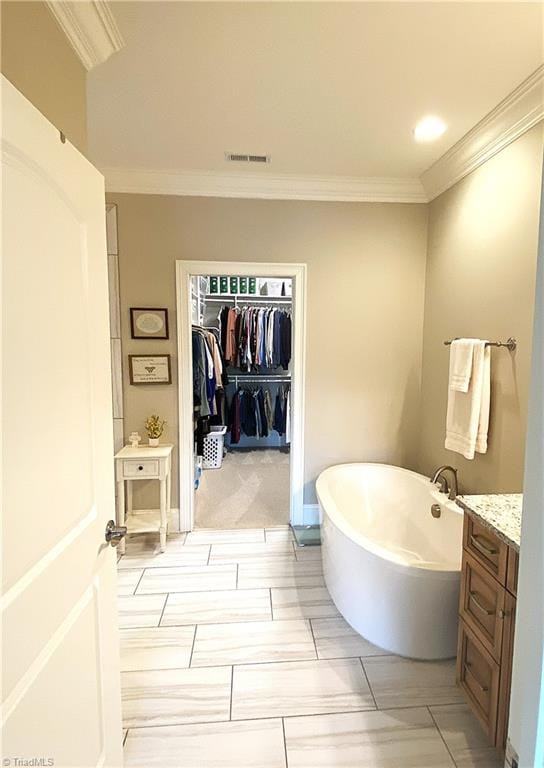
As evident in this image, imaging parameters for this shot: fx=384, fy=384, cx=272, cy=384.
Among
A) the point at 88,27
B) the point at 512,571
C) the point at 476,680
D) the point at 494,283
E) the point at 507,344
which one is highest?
the point at 88,27

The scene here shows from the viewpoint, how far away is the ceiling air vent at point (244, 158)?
8.09 ft

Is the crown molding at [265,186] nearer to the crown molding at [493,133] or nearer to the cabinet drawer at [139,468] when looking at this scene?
the crown molding at [493,133]

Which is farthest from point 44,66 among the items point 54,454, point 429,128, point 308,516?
point 308,516

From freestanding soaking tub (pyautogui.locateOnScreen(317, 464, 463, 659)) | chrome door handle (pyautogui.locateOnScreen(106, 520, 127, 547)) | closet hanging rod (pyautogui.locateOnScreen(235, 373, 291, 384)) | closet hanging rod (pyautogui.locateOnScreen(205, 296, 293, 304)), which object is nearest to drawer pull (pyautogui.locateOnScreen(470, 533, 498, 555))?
freestanding soaking tub (pyautogui.locateOnScreen(317, 464, 463, 659))

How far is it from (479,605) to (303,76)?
233cm

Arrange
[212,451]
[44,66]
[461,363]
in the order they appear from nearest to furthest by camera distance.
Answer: [44,66] → [461,363] → [212,451]

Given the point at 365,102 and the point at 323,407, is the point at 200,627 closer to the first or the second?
the point at 323,407

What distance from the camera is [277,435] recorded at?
18.2ft

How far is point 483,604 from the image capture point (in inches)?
58.2

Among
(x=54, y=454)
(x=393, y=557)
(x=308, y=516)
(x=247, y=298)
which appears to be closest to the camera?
(x=54, y=454)

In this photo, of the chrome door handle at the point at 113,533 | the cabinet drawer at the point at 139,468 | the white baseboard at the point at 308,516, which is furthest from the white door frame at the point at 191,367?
the chrome door handle at the point at 113,533

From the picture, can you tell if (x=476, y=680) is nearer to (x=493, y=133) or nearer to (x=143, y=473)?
(x=143, y=473)

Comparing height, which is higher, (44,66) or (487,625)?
(44,66)

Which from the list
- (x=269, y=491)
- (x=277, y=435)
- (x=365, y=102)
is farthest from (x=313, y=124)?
(x=277, y=435)
